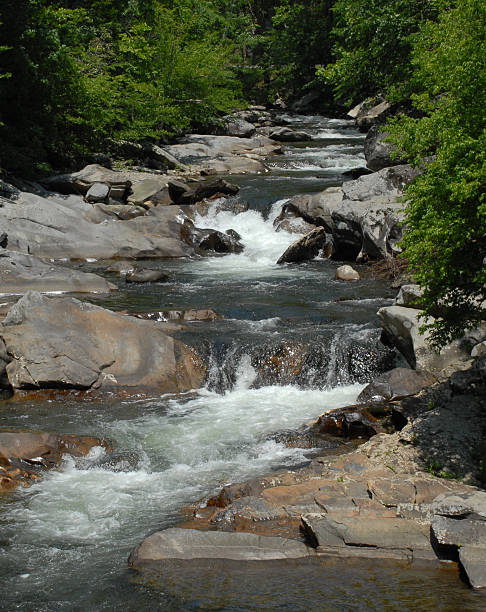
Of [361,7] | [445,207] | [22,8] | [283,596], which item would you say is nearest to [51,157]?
[22,8]

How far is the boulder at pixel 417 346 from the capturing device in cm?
1016

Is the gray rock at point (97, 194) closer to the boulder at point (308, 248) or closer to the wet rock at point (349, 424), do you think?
the boulder at point (308, 248)

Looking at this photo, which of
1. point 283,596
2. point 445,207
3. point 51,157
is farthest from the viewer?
point 51,157

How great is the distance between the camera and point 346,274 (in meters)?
16.2

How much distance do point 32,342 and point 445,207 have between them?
6.83 m

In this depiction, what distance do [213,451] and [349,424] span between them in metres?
1.85

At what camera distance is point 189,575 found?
5.60 meters

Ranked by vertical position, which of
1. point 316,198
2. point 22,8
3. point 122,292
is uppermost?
point 22,8

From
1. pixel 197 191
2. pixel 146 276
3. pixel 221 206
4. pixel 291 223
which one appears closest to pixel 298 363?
pixel 146 276

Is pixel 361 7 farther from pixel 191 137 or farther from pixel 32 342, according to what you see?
pixel 32 342

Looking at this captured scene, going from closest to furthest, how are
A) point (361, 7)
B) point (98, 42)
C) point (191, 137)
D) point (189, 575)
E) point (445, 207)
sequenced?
point (189, 575) → point (445, 207) → point (361, 7) → point (98, 42) → point (191, 137)

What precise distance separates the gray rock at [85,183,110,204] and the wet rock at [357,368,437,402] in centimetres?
1333

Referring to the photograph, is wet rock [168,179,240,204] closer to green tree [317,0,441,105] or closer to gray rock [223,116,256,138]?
green tree [317,0,441,105]

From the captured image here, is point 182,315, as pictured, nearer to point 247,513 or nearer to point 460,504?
point 247,513
